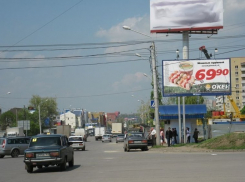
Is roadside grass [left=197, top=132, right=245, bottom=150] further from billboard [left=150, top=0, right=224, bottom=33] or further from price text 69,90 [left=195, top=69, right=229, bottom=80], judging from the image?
billboard [left=150, top=0, right=224, bottom=33]

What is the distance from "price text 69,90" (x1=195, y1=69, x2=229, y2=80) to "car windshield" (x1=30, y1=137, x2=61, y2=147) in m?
24.0

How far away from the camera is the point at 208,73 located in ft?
138

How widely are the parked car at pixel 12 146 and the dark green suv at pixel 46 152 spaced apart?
15898mm

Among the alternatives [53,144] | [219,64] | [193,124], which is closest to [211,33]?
[219,64]

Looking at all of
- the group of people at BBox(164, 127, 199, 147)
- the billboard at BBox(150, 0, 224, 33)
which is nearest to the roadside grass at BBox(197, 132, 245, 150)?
the group of people at BBox(164, 127, 199, 147)

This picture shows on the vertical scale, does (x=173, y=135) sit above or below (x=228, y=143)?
above

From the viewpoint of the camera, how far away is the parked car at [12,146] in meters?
35.5

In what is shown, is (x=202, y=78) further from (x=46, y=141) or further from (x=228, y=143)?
(x=46, y=141)

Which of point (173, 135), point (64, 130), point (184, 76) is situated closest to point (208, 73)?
point (184, 76)

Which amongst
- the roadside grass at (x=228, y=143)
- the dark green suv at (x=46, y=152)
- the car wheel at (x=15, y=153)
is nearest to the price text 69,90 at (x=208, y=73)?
the roadside grass at (x=228, y=143)

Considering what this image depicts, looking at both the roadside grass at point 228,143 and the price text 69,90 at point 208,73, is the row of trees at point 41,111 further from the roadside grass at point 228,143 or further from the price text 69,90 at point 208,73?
the roadside grass at point 228,143

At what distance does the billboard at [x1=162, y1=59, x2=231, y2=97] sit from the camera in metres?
41.9

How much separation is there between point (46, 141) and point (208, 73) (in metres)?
24.8

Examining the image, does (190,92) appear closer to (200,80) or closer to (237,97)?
(200,80)
